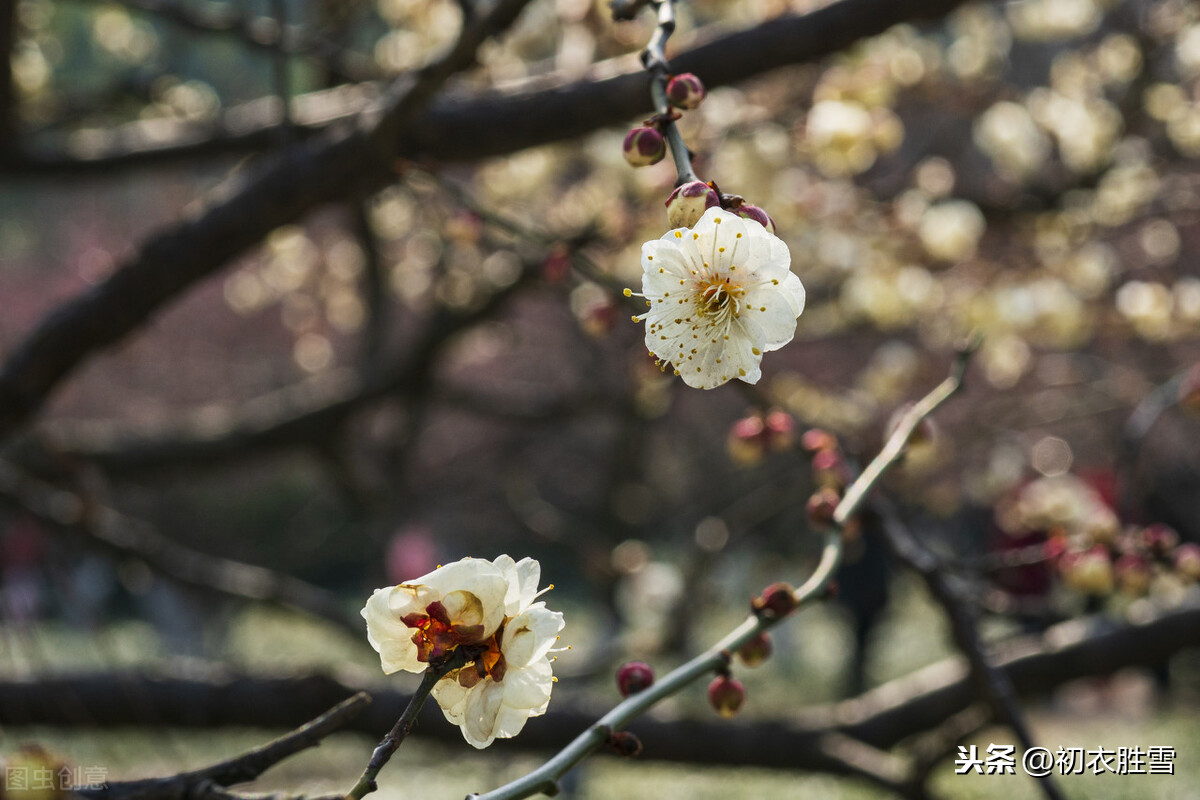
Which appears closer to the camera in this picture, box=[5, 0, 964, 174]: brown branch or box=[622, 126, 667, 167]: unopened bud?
box=[622, 126, 667, 167]: unopened bud

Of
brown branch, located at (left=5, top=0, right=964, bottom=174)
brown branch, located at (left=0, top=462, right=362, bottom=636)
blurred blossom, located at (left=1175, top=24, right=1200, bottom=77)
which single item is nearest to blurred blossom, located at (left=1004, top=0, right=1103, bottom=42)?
blurred blossom, located at (left=1175, top=24, right=1200, bottom=77)

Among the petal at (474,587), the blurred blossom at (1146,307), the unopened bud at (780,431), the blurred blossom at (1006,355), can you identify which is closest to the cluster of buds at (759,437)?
the unopened bud at (780,431)

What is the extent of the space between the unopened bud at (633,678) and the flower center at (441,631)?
0.71ft

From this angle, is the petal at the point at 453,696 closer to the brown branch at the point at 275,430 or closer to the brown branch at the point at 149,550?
the brown branch at the point at 149,550

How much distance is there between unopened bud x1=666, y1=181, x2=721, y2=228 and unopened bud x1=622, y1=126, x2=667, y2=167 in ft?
0.47

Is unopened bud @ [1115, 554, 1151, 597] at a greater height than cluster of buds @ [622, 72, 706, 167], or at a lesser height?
greater

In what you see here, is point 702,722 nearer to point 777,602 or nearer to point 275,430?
point 777,602

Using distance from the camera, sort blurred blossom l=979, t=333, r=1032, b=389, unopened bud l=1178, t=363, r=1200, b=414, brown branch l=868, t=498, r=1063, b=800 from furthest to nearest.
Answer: blurred blossom l=979, t=333, r=1032, b=389 → unopened bud l=1178, t=363, r=1200, b=414 → brown branch l=868, t=498, r=1063, b=800

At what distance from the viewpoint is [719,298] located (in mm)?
846

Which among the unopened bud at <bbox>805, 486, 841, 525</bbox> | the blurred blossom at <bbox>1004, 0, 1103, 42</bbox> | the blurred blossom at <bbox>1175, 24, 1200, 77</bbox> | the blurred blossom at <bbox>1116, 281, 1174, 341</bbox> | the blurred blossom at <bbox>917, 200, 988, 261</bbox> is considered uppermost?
the blurred blossom at <bbox>1004, 0, 1103, 42</bbox>

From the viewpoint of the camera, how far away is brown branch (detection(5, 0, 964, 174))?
1516mm

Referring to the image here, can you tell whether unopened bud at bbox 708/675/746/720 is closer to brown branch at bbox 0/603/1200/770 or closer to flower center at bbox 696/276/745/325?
flower center at bbox 696/276/745/325

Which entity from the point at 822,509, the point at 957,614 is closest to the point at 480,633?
the point at 822,509

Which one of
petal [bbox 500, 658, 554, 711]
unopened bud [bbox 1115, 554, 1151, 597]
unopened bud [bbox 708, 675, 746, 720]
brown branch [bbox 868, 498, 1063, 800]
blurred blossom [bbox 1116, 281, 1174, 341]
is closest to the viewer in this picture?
petal [bbox 500, 658, 554, 711]
